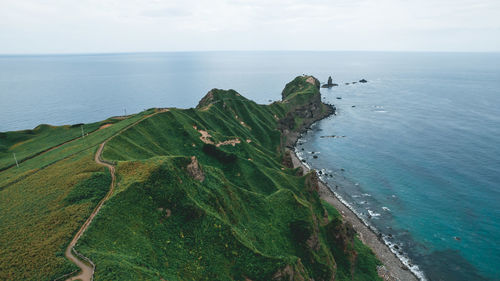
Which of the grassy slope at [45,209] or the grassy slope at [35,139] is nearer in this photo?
the grassy slope at [45,209]

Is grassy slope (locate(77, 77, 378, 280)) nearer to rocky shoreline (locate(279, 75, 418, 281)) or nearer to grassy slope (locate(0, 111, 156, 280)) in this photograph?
grassy slope (locate(0, 111, 156, 280))

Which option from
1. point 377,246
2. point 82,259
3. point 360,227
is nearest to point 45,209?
point 82,259

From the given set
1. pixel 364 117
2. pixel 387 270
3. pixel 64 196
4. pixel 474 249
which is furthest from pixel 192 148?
pixel 364 117

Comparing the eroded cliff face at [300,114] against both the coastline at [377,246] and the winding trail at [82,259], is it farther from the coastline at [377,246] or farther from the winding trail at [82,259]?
the winding trail at [82,259]

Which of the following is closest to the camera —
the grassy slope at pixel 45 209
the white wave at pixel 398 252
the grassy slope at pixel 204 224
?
the grassy slope at pixel 45 209

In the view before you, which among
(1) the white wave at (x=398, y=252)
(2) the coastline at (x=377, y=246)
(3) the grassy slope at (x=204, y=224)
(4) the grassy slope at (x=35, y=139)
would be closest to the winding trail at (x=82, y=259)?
(3) the grassy slope at (x=204, y=224)

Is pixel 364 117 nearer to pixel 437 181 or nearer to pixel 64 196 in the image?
pixel 437 181
